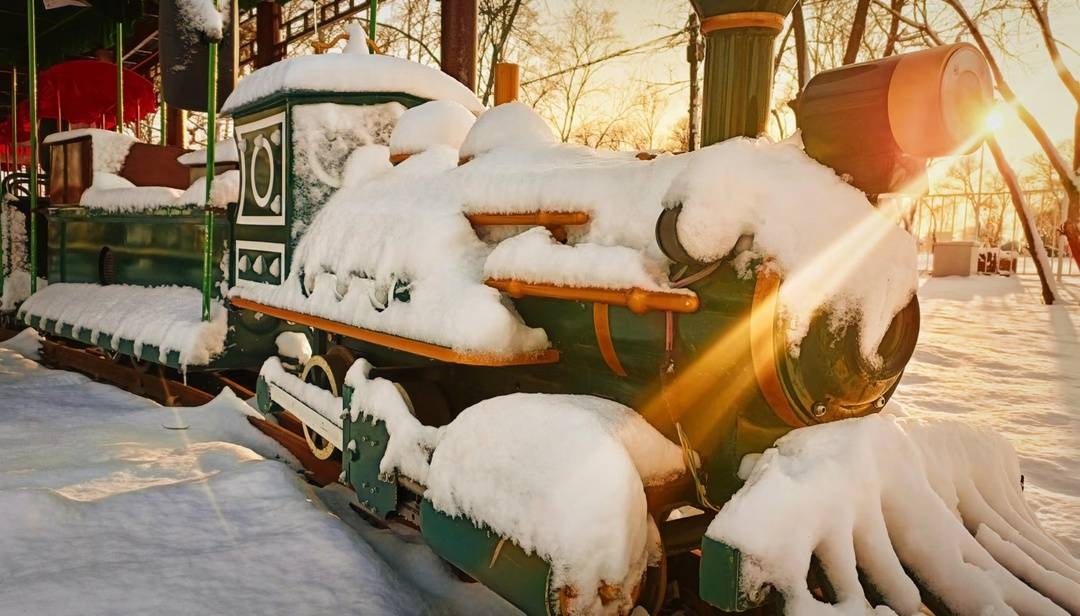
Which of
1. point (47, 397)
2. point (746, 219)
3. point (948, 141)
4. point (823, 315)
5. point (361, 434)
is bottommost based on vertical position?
point (47, 397)

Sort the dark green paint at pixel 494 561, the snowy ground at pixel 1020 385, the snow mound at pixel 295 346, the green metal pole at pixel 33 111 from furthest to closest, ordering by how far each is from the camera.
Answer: the green metal pole at pixel 33 111 → the snow mound at pixel 295 346 → the snowy ground at pixel 1020 385 → the dark green paint at pixel 494 561

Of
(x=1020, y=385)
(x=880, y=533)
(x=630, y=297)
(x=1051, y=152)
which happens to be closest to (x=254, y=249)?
(x=630, y=297)

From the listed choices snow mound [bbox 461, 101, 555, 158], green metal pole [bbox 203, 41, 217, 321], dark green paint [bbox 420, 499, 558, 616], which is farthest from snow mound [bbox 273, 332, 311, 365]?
dark green paint [bbox 420, 499, 558, 616]

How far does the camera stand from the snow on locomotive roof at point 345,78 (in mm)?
3697

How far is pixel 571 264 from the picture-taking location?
7.12ft

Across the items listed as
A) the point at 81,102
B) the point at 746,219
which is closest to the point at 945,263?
the point at 81,102

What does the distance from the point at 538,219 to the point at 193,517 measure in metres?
1.86

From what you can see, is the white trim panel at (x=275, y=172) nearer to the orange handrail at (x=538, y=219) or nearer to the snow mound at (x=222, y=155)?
the orange handrail at (x=538, y=219)

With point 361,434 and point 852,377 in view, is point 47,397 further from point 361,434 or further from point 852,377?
point 852,377

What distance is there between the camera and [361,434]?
292cm

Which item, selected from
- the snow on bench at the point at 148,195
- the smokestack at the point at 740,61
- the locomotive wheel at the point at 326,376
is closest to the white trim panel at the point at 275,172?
the snow on bench at the point at 148,195

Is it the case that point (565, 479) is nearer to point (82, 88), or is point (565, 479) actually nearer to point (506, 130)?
point (506, 130)

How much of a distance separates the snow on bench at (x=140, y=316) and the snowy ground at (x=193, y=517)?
0.44 m

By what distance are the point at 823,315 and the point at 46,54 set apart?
12774 mm
